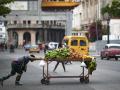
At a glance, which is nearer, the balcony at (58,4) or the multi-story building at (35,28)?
the balcony at (58,4)

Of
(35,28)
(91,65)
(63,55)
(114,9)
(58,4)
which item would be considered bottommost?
(91,65)

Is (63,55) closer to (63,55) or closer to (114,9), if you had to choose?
(63,55)

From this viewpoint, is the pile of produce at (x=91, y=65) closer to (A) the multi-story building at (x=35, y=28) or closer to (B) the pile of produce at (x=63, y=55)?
(B) the pile of produce at (x=63, y=55)

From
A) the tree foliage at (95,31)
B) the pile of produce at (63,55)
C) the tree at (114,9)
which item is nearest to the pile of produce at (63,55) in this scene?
the pile of produce at (63,55)

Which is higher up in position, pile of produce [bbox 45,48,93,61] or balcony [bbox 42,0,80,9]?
balcony [bbox 42,0,80,9]

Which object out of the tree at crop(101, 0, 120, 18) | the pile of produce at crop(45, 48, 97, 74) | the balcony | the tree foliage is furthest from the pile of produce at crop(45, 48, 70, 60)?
the tree foliage

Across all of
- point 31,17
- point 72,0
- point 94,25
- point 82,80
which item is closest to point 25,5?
point 31,17

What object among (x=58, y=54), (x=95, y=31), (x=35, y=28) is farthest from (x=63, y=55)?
(x=35, y=28)

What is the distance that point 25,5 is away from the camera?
106m

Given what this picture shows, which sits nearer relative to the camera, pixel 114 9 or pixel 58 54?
pixel 58 54

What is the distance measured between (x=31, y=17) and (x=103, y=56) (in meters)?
60.8

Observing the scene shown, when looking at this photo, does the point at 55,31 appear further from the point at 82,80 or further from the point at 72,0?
the point at 82,80

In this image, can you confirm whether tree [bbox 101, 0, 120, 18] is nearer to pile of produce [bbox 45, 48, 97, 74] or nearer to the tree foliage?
the tree foliage

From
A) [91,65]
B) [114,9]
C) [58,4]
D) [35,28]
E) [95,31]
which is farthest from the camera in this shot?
[35,28]
